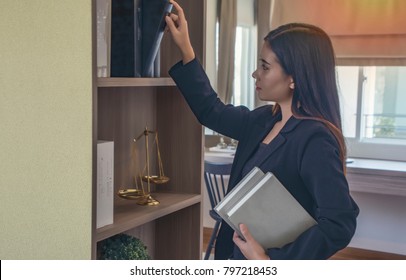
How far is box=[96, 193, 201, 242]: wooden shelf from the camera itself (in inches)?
44.9

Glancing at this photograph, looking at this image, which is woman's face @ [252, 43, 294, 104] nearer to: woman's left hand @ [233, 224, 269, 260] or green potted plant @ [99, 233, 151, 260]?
woman's left hand @ [233, 224, 269, 260]

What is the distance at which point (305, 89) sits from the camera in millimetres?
1125

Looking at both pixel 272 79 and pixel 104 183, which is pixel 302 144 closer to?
pixel 272 79

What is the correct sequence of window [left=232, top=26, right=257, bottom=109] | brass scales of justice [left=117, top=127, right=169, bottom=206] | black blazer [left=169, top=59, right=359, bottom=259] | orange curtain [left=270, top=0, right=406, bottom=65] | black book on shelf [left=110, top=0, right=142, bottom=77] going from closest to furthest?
black blazer [left=169, top=59, right=359, bottom=259]
black book on shelf [left=110, top=0, right=142, bottom=77]
brass scales of justice [left=117, top=127, right=169, bottom=206]
orange curtain [left=270, top=0, right=406, bottom=65]
window [left=232, top=26, right=257, bottom=109]

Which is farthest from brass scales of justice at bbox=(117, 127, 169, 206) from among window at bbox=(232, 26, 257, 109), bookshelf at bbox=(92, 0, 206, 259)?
window at bbox=(232, 26, 257, 109)

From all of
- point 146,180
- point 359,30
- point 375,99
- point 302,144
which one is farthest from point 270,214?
point 375,99

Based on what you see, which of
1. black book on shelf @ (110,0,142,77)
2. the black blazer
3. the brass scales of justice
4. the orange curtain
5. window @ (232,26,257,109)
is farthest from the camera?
window @ (232,26,257,109)

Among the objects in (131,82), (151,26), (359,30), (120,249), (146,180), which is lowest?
(120,249)

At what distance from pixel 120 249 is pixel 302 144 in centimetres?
42

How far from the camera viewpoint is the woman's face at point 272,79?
1.15 meters

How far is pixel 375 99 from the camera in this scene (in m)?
3.31
